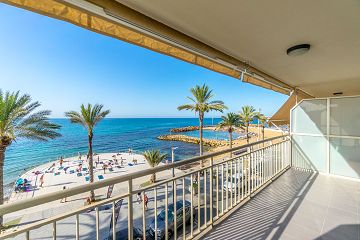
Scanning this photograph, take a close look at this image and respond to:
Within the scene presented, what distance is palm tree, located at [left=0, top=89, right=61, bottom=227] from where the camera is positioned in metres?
6.83

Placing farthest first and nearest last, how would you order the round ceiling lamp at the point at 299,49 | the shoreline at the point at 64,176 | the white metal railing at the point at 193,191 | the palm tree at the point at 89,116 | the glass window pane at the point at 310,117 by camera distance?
the shoreline at the point at 64,176, the palm tree at the point at 89,116, the glass window pane at the point at 310,117, the round ceiling lamp at the point at 299,49, the white metal railing at the point at 193,191

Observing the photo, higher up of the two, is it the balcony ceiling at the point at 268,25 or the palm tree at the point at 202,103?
the palm tree at the point at 202,103

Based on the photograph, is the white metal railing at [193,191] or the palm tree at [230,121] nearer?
the white metal railing at [193,191]

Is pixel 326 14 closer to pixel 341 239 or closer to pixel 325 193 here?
pixel 341 239

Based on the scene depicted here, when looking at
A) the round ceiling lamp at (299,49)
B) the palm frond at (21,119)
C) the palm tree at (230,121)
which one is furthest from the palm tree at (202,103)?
the round ceiling lamp at (299,49)

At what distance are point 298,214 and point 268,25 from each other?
2.49 meters

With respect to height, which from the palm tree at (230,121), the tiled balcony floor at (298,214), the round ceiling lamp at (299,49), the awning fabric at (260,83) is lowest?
the tiled balcony floor at (298,214)

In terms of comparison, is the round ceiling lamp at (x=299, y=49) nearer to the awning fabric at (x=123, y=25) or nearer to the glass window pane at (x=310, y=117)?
the awning fabric at (x=123, y=25)

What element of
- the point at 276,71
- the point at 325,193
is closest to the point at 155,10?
the point at 276,71

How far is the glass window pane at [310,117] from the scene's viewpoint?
4.11 metres

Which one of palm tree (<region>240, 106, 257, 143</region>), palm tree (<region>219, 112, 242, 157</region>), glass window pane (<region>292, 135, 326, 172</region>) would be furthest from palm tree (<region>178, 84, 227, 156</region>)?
glass window pane (<region>292, 135, 326, 172</region>)

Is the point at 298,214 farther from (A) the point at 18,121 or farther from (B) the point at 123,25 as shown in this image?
(A) the point at 18,121

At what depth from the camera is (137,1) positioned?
1228 mm

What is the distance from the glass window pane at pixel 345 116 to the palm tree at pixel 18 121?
1033cm
